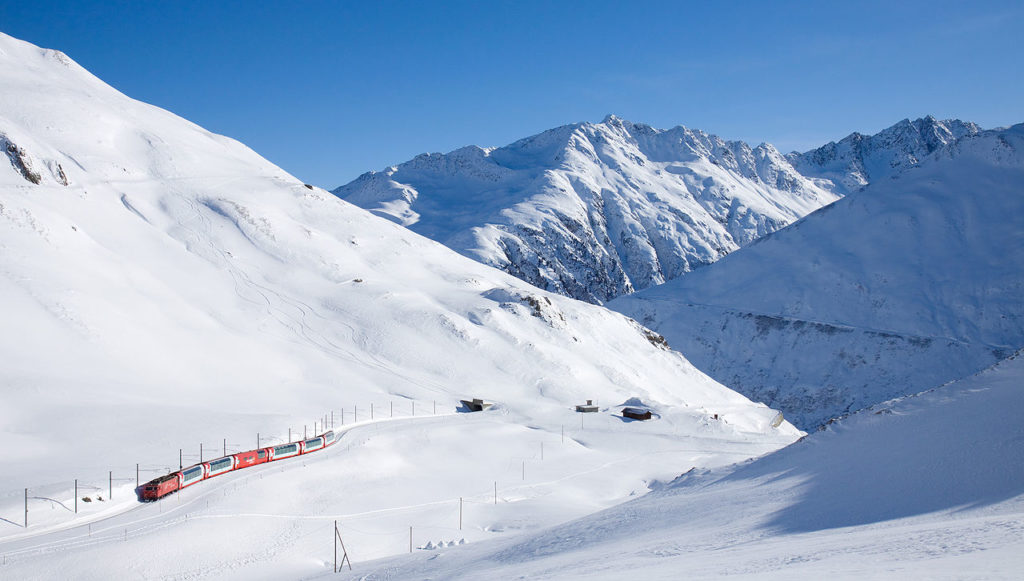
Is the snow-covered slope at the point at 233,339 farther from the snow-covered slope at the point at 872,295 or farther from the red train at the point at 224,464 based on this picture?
the snow-covered slope at the point at 872,295

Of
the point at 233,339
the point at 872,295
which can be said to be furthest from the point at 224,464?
the point at 872,295

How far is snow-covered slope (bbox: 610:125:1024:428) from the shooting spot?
102 m

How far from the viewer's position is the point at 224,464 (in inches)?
1439

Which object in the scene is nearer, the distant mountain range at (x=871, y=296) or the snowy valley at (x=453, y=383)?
the snowy valley at (x=453, y=383)

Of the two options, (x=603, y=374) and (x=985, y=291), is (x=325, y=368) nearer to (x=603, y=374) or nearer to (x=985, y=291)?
(x=603, y=374)

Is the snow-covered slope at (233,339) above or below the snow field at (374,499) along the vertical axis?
above

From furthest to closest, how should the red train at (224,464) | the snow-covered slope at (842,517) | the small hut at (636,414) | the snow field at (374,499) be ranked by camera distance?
the small hut at (636,414) → the red train at (224,464) → the snow field at (374,499) → the snow-covered slope at (842,517)

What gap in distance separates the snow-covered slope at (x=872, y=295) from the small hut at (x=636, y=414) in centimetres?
4731

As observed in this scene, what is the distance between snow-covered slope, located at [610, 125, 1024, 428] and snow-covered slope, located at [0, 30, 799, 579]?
2457cm

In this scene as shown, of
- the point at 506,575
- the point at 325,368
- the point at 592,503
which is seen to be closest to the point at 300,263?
the point at 325,368

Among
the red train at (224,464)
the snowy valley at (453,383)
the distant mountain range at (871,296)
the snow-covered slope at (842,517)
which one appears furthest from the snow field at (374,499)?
the distant mountain range at (871,296)

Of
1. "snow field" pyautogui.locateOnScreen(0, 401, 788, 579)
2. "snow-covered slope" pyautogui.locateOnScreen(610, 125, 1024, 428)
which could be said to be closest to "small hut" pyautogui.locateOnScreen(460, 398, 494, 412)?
"snow field" pyautogui.locateOnScreen(0, 401, 788, 579)

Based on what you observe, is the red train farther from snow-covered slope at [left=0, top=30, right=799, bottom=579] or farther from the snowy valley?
snow-covered slope at [left=0, top=30, right=799, bottom=579]

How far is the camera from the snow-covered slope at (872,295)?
10181 cm
